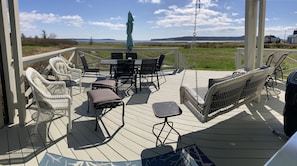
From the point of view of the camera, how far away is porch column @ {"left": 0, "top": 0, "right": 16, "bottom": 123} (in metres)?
3.54

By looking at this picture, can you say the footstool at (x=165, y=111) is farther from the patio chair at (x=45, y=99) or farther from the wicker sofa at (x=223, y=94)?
the patio chair at (x=45, y=99)

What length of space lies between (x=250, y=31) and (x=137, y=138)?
3.49 m

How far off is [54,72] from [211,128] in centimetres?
361

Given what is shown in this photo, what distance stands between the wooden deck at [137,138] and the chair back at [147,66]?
1.79m

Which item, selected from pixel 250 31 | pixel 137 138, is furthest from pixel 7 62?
pixel 250 31

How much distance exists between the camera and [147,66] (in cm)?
622

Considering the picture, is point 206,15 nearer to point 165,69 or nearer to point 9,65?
point 9,65

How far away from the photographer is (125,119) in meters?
4.05

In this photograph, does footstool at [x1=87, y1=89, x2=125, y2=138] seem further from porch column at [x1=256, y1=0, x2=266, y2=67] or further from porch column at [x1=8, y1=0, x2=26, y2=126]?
porch column at [x1=256, y1=0, x2=266, y2=67]

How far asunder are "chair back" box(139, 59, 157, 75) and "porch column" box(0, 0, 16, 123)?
3.06 metres

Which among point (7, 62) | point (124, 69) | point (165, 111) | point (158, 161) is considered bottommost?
point (158, 161)

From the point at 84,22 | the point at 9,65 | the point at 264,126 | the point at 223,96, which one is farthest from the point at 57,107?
the point at 84,22

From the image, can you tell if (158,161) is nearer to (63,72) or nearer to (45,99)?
(45,99)

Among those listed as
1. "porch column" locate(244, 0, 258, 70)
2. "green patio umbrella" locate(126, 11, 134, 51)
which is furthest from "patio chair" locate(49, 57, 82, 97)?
"porch column" locate(244, 0, 258, 70)
